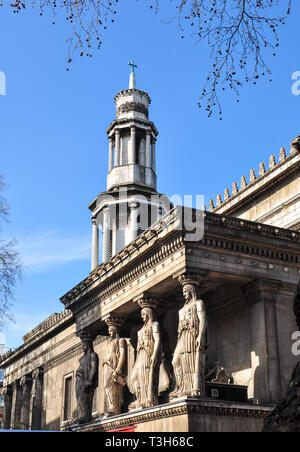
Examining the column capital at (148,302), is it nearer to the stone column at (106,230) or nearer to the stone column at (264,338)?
the stone column at (264,338)

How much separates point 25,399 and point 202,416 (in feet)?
97.5

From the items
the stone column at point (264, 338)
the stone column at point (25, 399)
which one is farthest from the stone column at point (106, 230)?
the stone column at point (264, 338)

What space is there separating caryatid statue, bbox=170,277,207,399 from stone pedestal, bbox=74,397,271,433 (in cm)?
57

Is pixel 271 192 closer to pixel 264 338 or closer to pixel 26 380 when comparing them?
pixel 264 338

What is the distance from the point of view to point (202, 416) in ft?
56.6

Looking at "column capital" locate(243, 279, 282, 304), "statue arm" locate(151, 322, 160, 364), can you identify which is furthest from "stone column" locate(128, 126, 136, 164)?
"column capital" locate(243, 279, 282, 304)

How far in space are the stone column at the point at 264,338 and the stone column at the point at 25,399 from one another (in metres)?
27.1

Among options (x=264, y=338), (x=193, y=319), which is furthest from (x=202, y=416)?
(x=264, y=338)

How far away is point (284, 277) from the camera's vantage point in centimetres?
2069

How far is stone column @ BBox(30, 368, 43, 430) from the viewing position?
39.8 m

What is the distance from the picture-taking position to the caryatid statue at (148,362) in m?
20.4

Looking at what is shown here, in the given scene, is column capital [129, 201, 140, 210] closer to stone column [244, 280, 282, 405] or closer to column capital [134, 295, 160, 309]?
column capital [134, 295, 160, 309]

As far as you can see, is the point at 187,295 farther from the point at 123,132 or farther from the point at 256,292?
the point at 123,132
